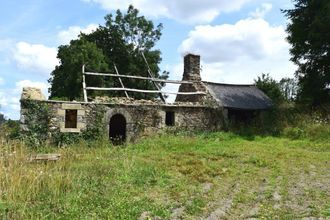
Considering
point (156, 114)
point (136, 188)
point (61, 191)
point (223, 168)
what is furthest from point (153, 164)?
point (156, 114)

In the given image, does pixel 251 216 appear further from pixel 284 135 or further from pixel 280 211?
pixel 284 135

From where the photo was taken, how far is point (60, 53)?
30062 mm

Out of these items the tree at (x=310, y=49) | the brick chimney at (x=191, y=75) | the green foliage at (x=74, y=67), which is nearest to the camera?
the tree at (x=310, y=49)

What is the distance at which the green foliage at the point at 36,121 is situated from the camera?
1573 cm

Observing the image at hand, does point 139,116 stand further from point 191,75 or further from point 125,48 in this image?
point 125,48

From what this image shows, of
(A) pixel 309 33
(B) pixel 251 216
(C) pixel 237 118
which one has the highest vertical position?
(A) pixel 309 33

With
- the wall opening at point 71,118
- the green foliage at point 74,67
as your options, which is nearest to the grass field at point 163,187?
the wall opening at point 71,118

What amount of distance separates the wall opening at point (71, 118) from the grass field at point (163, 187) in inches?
205

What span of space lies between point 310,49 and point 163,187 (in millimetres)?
14158

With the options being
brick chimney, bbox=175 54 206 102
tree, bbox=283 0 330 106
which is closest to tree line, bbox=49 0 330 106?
tree, bbox=283 0 330 106

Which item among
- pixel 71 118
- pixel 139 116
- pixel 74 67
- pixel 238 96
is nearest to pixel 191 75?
pixel 238 96

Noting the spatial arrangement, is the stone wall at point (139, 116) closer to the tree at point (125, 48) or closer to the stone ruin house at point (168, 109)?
the stone ruin house at point (168, 109)

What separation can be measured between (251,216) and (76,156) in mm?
5074

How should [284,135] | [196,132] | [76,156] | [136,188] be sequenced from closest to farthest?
[136,188] < [76,156] < [284,135] < [196,132]
